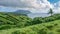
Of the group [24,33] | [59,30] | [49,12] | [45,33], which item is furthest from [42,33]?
[49,12]

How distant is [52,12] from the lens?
389 feet

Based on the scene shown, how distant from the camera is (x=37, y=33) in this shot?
44.8 m

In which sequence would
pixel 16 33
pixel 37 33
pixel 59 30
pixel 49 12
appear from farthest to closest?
pixel 49 12 < pixel 59 30 < pixel 37 33 < pixel 16 33

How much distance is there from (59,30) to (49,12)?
69037 millimetres

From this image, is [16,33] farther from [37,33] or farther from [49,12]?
[49,12]

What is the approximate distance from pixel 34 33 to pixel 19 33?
16.3 feet

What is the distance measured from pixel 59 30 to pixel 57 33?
3224 millimetres

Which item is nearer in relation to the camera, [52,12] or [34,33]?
[34,33]

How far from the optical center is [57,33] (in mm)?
46219

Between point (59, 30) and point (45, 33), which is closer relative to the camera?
point (45, 33)

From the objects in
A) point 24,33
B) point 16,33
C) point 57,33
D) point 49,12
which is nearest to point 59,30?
point 57,33

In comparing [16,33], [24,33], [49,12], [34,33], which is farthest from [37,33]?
[49,12]

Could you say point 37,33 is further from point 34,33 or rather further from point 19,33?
point 19,33

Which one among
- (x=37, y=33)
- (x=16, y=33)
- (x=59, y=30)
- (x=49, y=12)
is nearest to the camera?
(x=16, y=33)
